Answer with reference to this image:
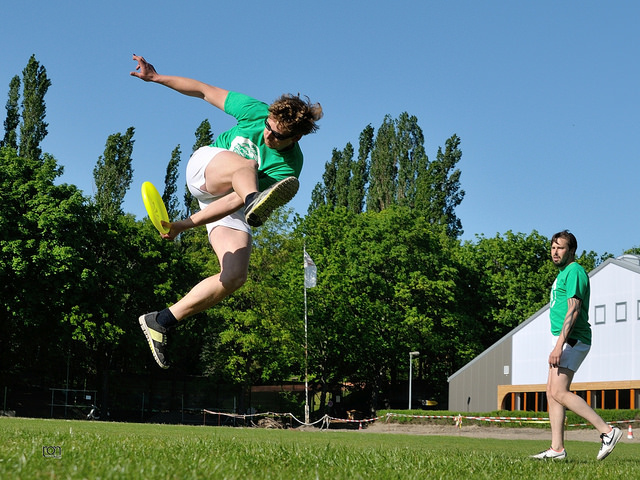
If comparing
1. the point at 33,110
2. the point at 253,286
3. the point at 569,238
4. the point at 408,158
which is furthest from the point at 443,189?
the point at 569,238

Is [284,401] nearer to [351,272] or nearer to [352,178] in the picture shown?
[351,272]

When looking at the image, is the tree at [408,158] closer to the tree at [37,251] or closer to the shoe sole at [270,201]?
the tree at [37,251]

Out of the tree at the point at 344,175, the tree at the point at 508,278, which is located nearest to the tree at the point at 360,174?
the tree at the point at 344,175

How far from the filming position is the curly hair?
6.27m

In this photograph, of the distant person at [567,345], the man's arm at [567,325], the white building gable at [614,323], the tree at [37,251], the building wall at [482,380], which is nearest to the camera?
the distant person at [567,345]

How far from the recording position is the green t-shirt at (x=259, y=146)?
6566 mm

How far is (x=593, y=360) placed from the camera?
37469mm

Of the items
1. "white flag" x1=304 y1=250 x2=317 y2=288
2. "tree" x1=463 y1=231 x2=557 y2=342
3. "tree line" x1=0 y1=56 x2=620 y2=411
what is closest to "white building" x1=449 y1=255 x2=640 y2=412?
"tree line" x1=0 y1=56 x2=620 y2=411

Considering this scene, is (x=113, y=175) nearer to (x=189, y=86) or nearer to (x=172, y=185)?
(x=172, y=185)

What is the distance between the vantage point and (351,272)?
159ft

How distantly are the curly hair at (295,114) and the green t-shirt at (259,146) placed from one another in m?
0.24

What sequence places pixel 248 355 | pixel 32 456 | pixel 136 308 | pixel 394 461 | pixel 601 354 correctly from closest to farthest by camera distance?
pixel 32 456
pixel 394 461
pixel 601 354
pixel 136 308
pixel 248 355

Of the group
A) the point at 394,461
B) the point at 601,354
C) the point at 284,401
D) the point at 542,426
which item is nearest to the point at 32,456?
the point at 394,461

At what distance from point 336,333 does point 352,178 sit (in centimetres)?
1875
